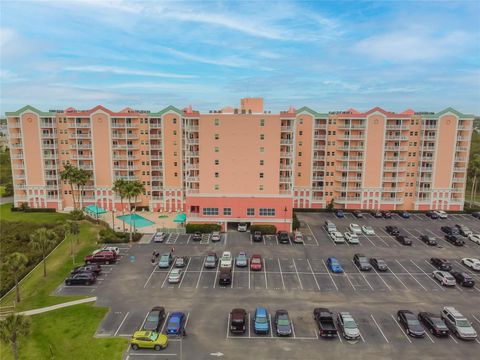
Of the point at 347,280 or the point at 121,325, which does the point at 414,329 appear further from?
the point at 121,325

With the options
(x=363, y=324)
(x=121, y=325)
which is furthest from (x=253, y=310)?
(x=121, y=325)

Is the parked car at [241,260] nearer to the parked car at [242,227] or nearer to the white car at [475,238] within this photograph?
the parked car at [242,227]

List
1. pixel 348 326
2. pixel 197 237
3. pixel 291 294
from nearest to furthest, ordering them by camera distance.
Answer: pixel 348 326
pixel 291 294
pixel 197 237

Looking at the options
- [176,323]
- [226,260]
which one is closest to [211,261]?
[226,260]

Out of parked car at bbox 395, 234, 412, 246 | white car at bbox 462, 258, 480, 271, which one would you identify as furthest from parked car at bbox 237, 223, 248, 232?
white car at bbox 462, 258, 480, 271

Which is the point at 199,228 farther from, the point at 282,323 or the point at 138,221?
the point at 282,323

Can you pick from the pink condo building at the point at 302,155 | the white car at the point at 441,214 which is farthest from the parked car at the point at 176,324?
the white car at the point at 441,214

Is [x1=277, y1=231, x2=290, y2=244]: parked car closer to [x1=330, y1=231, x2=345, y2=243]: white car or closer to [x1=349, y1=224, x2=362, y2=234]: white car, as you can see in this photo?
[x1=330, y1=231, x2=345, y2=243]: white car
